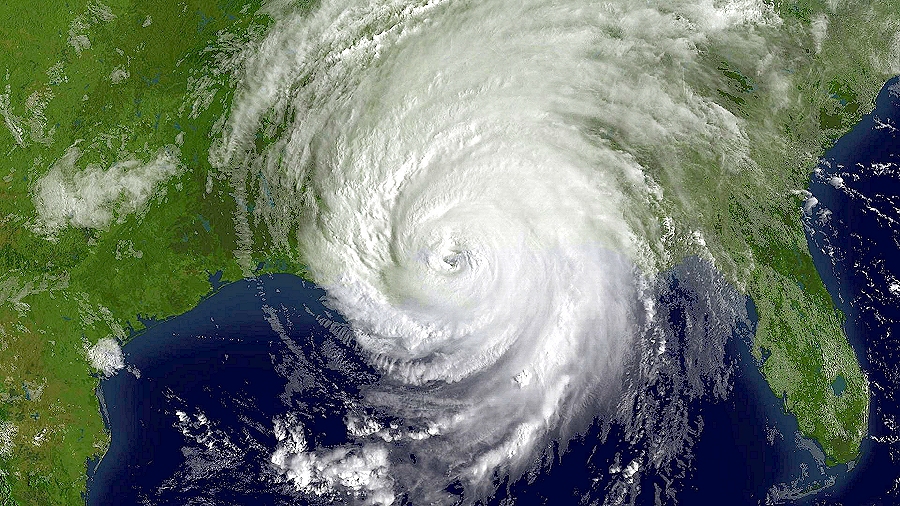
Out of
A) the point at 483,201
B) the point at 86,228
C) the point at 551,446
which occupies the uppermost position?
the point at 86,228

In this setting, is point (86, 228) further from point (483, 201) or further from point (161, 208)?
point (483, 201)

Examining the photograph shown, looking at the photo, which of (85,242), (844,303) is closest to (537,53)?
(844,303)

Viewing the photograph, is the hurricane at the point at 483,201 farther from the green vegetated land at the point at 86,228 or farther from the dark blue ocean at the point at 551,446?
the green vegetated land at the point at 86,228

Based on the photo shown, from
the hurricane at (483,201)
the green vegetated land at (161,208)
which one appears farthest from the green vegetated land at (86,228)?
the hurricane at (483,201)

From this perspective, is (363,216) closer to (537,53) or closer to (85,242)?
(537,53)

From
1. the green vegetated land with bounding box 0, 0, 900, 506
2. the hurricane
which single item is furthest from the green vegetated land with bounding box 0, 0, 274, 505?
the hurricane

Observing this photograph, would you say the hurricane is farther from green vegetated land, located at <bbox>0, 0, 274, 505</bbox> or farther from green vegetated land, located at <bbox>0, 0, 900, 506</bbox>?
green vegetated land, located at <bbox>0, 0, 274, 505</bbox>

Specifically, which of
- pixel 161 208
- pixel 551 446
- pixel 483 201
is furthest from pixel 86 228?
pixel 551 446
